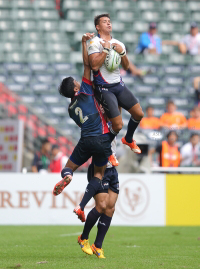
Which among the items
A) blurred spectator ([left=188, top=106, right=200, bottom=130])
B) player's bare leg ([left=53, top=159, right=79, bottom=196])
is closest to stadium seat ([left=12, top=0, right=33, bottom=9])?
blurred spectator ([left=188, top=106, right=200, bottom=130])

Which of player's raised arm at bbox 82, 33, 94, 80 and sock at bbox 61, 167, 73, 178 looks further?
player's raised arm at bbox 82, 33, 94, 80

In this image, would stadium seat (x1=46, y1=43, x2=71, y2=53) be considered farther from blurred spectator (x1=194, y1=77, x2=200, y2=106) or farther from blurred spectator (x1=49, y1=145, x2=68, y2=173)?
blurred spectator (x1=49, y1=145, x2=68, y2=173)

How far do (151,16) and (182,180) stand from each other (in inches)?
349

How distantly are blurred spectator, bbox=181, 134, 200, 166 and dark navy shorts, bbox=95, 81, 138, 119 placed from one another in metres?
6.31

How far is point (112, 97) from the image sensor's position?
6.52 metres

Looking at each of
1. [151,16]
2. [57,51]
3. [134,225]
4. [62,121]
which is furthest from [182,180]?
[151,16]

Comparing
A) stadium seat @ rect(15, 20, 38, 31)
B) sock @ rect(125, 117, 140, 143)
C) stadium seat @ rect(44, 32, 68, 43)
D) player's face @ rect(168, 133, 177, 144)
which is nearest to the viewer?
sock @ rect(125, 117, 140, 143)

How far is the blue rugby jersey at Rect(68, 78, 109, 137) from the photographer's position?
6398mm

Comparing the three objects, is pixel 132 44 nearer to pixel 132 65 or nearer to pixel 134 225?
pixel 132 65

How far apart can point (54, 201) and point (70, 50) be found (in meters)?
7.71

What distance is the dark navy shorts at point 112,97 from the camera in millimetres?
6473

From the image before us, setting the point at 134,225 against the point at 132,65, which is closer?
the point at 134,225

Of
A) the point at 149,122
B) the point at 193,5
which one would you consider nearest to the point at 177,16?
the point at 193,5

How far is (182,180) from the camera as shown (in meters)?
12.1
